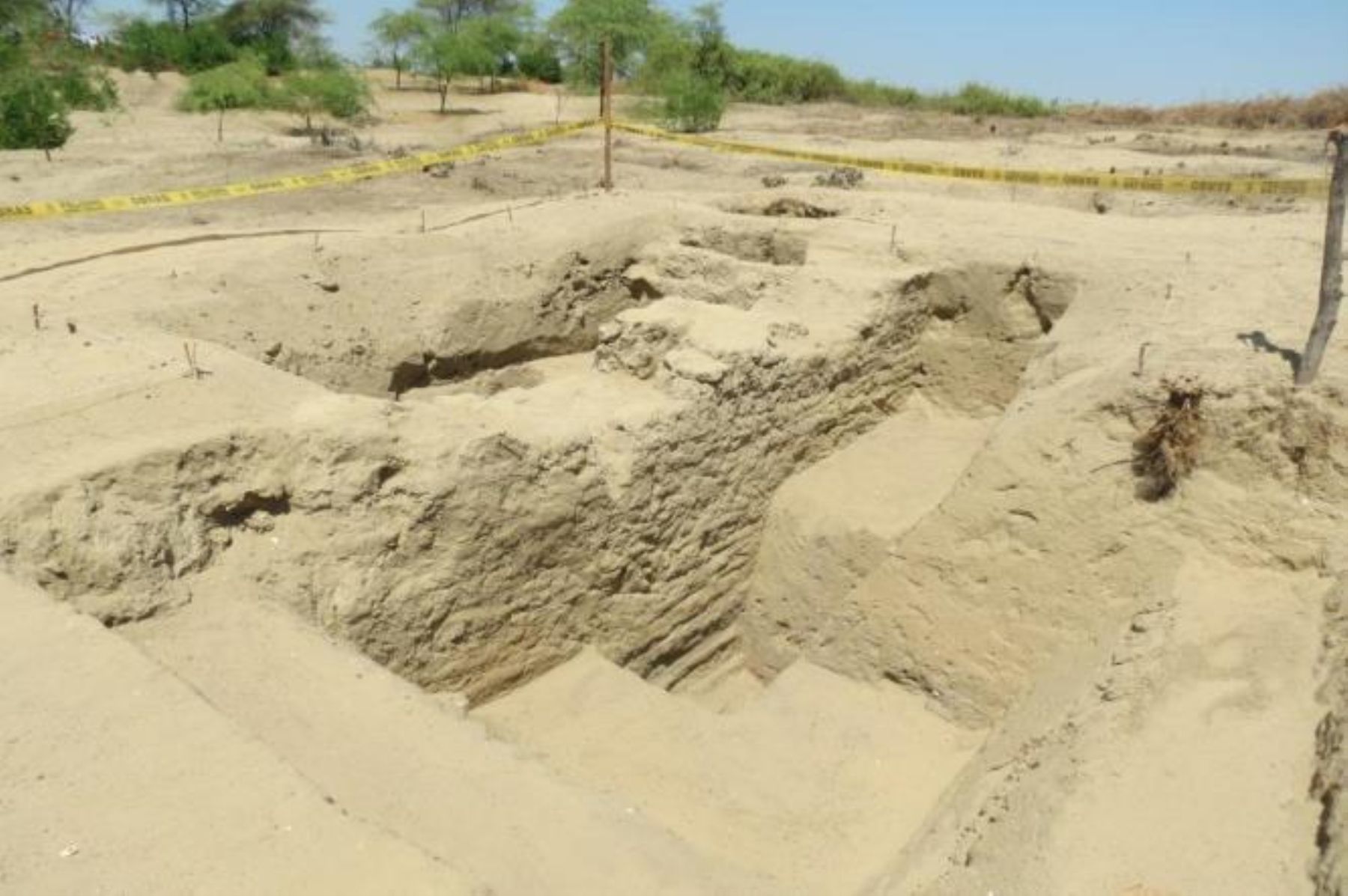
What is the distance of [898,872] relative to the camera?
4.59 m

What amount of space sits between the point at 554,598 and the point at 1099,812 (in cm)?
311

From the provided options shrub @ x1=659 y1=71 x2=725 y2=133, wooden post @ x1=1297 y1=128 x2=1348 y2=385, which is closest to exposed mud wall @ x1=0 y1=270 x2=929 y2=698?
wooden post @ x1=1297 y1=128 x2=1348 y2=385

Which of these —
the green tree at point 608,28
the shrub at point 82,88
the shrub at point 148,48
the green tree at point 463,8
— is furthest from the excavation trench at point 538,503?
the green tree at point 463,8

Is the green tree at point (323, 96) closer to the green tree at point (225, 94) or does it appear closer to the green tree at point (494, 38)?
the green tree at point (225, 94)

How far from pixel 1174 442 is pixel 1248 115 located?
22441mm

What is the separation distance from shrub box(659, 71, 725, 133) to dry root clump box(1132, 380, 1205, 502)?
16.9 m

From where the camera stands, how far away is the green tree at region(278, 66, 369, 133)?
21.2 m

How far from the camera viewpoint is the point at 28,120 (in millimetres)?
16266

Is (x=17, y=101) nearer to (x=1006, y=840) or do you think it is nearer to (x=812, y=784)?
(x=812, y=784)

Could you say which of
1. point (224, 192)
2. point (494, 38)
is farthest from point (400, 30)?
point (224, 192)

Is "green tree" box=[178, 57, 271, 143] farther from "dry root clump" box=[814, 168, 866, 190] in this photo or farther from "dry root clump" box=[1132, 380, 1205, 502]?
"dry root clump" box=[1132, 380, 1205, 502]

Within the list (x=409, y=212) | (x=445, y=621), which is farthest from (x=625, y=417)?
(x=409, y=212)

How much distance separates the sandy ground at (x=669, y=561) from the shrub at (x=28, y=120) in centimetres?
814

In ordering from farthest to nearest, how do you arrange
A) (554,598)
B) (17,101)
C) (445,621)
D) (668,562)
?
1. (17,101)
2. (668,562)
3. (554,598)
4. (445,621)
